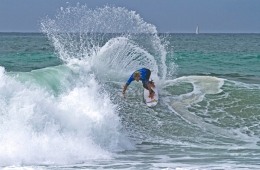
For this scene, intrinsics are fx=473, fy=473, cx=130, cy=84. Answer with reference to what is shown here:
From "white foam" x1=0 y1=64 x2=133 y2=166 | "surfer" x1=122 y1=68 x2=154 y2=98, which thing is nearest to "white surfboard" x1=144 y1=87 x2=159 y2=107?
"surfer" x1=122 y1=68 x2=154 y2=98

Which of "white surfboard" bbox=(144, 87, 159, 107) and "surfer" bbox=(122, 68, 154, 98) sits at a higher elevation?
"surfer" bbox=(122, 68, 154, 98)

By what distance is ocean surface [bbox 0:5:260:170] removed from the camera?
841cm

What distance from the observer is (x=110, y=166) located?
26.4ft

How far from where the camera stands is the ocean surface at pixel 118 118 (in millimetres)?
8414

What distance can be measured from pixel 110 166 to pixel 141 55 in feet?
28.9

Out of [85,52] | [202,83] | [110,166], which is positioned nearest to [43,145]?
[110,166]

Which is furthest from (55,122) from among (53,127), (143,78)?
(143,78)

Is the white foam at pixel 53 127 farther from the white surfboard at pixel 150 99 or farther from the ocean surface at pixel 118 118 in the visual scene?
the white surfboard at pixel 150 99

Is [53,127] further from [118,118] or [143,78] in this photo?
[143,78]

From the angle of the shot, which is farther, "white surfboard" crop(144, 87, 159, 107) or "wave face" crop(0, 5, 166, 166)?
"white surfboard" crop(144, 87, 159, 107)

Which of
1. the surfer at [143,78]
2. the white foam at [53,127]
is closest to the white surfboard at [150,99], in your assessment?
the surfer at [143,78]

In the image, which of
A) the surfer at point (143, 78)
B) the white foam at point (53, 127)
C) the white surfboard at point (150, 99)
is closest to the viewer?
the white foam at point (53, 127)

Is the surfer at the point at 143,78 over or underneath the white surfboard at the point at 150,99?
over

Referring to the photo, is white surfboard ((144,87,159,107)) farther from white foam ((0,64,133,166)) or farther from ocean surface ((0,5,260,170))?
white foam ((0,64,133,166))
